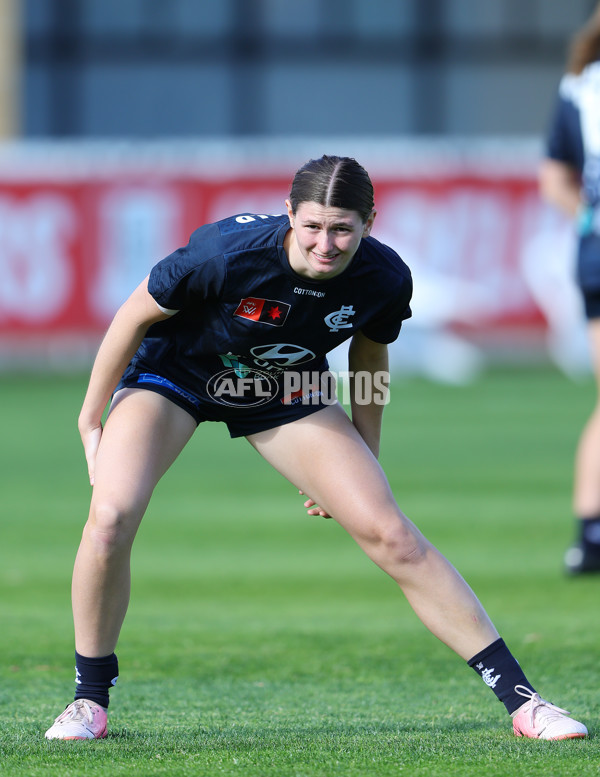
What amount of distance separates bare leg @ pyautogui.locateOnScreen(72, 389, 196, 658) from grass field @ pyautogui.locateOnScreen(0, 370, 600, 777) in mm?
370

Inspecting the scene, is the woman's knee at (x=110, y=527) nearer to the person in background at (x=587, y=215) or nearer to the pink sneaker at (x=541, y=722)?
the pink sneaker at (x=541, y=722)

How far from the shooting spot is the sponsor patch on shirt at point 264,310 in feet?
13.2

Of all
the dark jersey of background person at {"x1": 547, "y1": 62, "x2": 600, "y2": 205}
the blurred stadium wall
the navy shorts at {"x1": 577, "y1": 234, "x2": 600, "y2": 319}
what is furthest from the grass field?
the blurred stadium wall

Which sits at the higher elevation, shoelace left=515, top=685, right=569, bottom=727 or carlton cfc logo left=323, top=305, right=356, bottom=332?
carlton cfc logo left=323, top=305, right=356, bottom=332

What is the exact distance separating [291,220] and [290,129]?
87.9ft

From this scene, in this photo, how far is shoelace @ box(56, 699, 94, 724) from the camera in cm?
397

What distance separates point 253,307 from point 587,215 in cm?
334

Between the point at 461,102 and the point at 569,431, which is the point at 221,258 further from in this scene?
the point at 461,102

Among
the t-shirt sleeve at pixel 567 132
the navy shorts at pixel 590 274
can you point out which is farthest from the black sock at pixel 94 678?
the t-shirt sleeve at pixel 567 132

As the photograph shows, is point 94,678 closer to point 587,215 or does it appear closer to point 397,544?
point 397,544

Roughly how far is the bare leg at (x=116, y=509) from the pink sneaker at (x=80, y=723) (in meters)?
0.16

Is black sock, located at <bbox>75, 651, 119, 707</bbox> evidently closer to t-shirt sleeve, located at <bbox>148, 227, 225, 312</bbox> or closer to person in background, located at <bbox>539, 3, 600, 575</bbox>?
t-shirt sleeve, located at <bbox>148, 227, 225, 312</bbox>

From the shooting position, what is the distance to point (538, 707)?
155 inches

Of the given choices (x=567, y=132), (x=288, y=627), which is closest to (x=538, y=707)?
(x=288, y=627)
